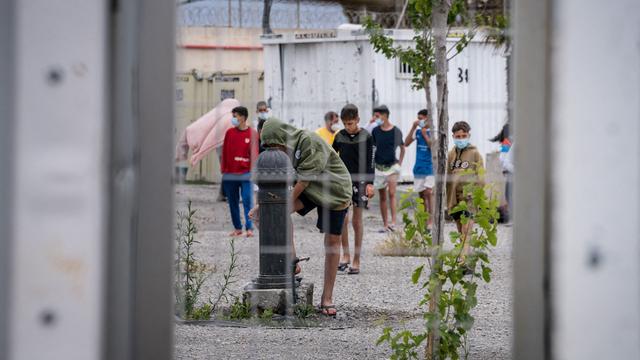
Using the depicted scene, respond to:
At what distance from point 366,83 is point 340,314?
1935mm

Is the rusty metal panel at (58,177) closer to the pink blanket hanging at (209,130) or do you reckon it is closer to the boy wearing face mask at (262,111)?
the pink blanket hanging at (209,130)

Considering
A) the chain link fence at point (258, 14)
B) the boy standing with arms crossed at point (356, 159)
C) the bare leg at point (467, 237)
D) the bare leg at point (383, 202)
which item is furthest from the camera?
the bare leg at point (383, 202)

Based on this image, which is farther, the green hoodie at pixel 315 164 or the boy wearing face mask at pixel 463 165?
the green hoodie at pixel 315 164

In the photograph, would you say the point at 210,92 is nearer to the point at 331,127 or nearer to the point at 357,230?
the point at 331,127

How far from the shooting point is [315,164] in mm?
6957

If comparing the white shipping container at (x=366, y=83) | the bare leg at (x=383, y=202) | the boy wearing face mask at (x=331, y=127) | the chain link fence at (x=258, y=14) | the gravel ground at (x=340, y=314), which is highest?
the chain link fence at (x=258, y=14)

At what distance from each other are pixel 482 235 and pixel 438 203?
80cm

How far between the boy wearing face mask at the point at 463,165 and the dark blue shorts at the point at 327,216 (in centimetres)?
84

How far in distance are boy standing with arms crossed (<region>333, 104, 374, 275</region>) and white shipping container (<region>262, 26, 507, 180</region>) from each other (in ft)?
0.72

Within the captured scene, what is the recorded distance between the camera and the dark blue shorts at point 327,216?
7168 millimetres

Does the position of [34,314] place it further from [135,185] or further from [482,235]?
[482,235]

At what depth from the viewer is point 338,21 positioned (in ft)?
32.4

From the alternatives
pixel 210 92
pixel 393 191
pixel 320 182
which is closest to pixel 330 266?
pixel 320 182

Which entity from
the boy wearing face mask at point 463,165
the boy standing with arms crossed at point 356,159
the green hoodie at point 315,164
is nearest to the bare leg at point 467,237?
the boy wearing face mask at point 463,165
